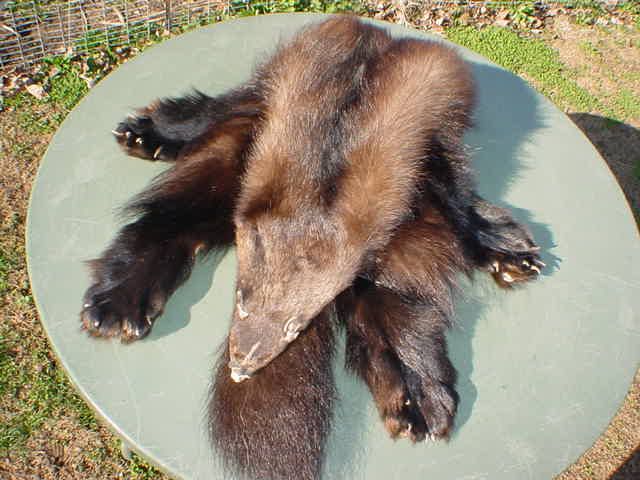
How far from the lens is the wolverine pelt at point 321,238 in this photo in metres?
1.51

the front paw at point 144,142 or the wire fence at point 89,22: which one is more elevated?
the front paw at point 144,142

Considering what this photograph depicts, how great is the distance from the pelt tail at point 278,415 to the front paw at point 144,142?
822 millimetres

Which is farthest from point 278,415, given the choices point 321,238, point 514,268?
point 514,268

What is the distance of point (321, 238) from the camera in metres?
1.57

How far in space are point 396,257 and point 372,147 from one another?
344 millimetres

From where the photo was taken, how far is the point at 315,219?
158 cm

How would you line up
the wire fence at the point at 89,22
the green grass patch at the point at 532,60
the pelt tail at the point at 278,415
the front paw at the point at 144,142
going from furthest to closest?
the green grass patch at the point at 532,60, the wire fence at the point at 89,22, the front paw at the point at 144,142, the pelt tail at the point at 278,415

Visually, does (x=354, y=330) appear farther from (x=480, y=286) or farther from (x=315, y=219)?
(x=480, y=286)

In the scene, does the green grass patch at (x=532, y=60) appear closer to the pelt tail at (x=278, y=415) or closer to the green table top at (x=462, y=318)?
the green table top at (x=462, y=318)

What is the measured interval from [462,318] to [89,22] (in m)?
2.92

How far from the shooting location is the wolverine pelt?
1.51m

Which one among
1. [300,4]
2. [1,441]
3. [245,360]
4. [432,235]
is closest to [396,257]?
[432,235]

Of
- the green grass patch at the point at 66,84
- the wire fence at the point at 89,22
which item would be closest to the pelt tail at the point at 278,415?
the green grass patch at the point at 66,84

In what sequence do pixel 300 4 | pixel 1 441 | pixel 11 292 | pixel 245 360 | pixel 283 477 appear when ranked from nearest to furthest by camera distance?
pixel 283 477 → pixel 245 360 → pixel 1 441 → pixel 11 292 → pixel 300 4
